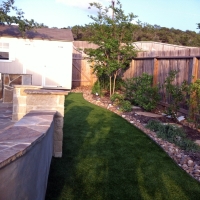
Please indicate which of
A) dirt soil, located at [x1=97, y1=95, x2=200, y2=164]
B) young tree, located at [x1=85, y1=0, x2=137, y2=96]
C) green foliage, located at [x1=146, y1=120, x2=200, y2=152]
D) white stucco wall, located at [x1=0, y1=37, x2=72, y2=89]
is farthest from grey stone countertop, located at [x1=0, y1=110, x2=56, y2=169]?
white stucco wall, located at [x1=0, y1=37, x2=72, y2=89]

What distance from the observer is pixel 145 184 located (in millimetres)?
3998

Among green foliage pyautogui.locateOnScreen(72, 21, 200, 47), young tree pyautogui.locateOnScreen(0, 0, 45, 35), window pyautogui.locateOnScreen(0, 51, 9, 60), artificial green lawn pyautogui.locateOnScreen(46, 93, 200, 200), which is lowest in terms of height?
artificial green lawn pyautogui.locateOnScreen(46, 93, 200, 200)

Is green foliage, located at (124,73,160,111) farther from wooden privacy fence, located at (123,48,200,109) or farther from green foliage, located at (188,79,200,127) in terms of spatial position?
green foliage, located at (188,79,200,127)

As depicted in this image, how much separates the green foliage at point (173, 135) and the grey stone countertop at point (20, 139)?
3.17m

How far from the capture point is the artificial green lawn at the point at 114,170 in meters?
3.70

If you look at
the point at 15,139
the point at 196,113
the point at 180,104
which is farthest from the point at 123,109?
the point at 15,139

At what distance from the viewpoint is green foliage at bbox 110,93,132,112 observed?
909cm

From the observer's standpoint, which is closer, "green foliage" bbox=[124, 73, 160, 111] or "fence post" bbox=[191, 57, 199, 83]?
"fence post" bbox=[191, 57, 199, 83]

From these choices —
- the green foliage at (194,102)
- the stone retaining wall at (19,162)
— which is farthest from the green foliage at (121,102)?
the stone retaining wall at (19,162)

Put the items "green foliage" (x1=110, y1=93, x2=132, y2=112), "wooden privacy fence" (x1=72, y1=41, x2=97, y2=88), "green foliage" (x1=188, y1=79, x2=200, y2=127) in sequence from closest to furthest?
"green foliage" (x1=188, y1=79, x2=200, y2=127) → "green foliage" (x1=110, y1=93, x2=132, y2=112) → "wooden privacy fence" (x1=72, y1=41, x2=97, y2=88)

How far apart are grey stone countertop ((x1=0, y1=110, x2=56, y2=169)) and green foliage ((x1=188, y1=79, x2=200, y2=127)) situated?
4.31 meters

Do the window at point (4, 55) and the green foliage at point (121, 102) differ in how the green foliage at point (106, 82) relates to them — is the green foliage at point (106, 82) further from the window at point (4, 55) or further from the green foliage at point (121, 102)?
the window at point (4, 55)

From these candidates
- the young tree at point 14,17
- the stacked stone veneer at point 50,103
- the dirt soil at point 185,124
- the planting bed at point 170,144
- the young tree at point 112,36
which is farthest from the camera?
the young tree at point 14,17

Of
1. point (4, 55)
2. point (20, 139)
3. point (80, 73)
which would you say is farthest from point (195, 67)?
point (80, 73)
